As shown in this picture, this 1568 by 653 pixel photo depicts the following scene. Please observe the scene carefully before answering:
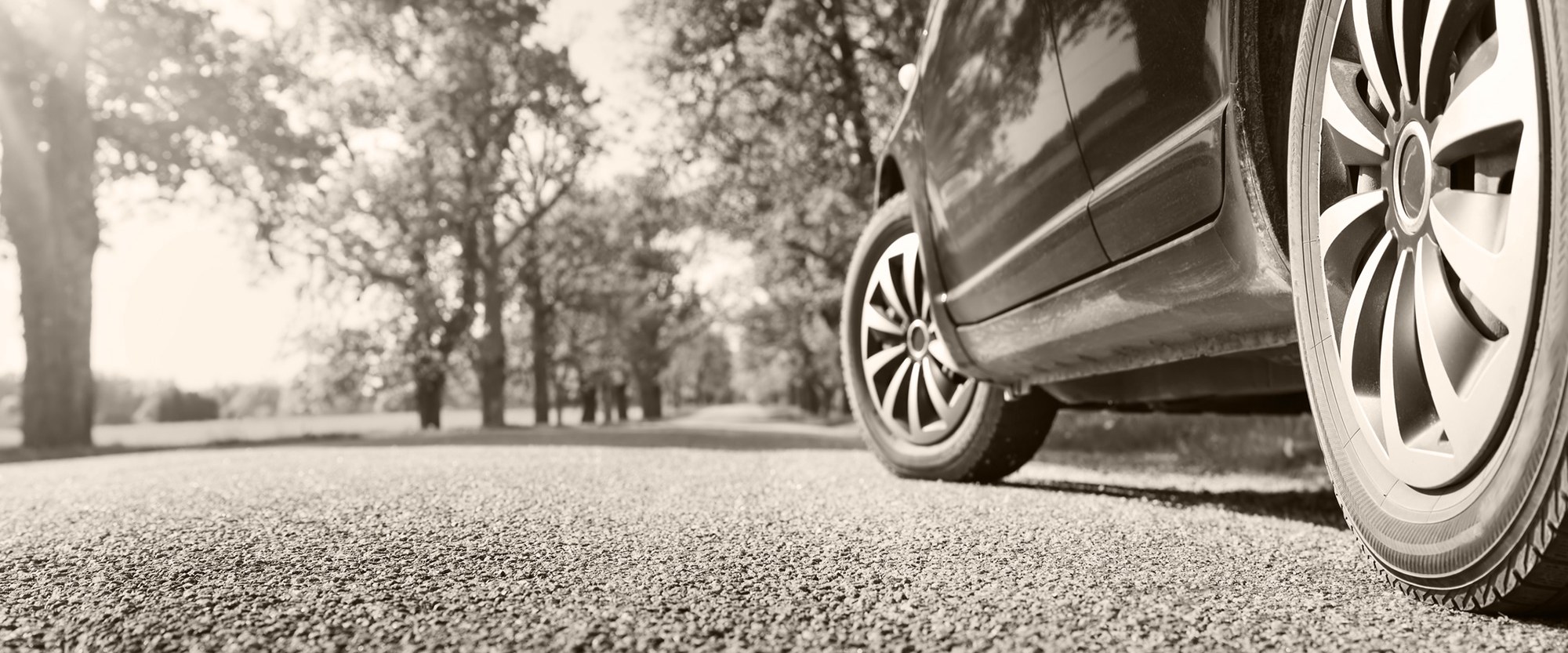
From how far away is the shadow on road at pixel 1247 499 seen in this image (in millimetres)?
2881

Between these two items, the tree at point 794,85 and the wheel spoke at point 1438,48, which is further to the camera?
the tree at point 794,85

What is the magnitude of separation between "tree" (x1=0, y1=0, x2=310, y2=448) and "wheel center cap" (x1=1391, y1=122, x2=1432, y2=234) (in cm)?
1446

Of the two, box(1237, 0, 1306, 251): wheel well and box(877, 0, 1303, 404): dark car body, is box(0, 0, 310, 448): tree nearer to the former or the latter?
box(877, 0, 1303, 404): dark car body

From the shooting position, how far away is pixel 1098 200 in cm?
216

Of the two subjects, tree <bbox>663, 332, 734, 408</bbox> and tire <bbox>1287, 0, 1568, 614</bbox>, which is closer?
tire <bbox>1287, 0, 1568, 614</bbox>

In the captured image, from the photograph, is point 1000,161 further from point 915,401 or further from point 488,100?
point 488,100

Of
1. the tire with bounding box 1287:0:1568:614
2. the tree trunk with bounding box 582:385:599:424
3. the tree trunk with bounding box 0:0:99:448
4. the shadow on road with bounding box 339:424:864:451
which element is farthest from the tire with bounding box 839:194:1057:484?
the tree trunk with bounding box 582:385:599:424

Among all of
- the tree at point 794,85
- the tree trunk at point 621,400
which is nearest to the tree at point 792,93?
the tree at point 794,85

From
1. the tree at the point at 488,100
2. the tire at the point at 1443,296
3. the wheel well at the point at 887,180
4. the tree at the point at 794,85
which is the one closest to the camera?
the tire at the point at 1443,296

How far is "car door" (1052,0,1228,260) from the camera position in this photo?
1.78 meters

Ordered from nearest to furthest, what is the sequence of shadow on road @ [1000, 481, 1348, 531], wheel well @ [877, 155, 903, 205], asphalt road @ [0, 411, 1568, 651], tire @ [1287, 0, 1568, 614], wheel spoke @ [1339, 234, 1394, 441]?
tire @ [1287, 0, 1568, 614], asphalt road @ [0, 411, 1568, 651], wheel spoke @ [1339, 234, 1394, 441], shadow on road @ [1000, 481, 1348, 531], wheel well @ [877, 155, 903, 205]

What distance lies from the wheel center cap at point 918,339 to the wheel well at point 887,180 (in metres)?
0.66

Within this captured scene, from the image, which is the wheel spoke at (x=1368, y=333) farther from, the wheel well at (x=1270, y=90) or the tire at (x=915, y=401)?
the tire at (x=915, y=401)

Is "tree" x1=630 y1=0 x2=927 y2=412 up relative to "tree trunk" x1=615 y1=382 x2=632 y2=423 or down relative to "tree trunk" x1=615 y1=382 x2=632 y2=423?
up
